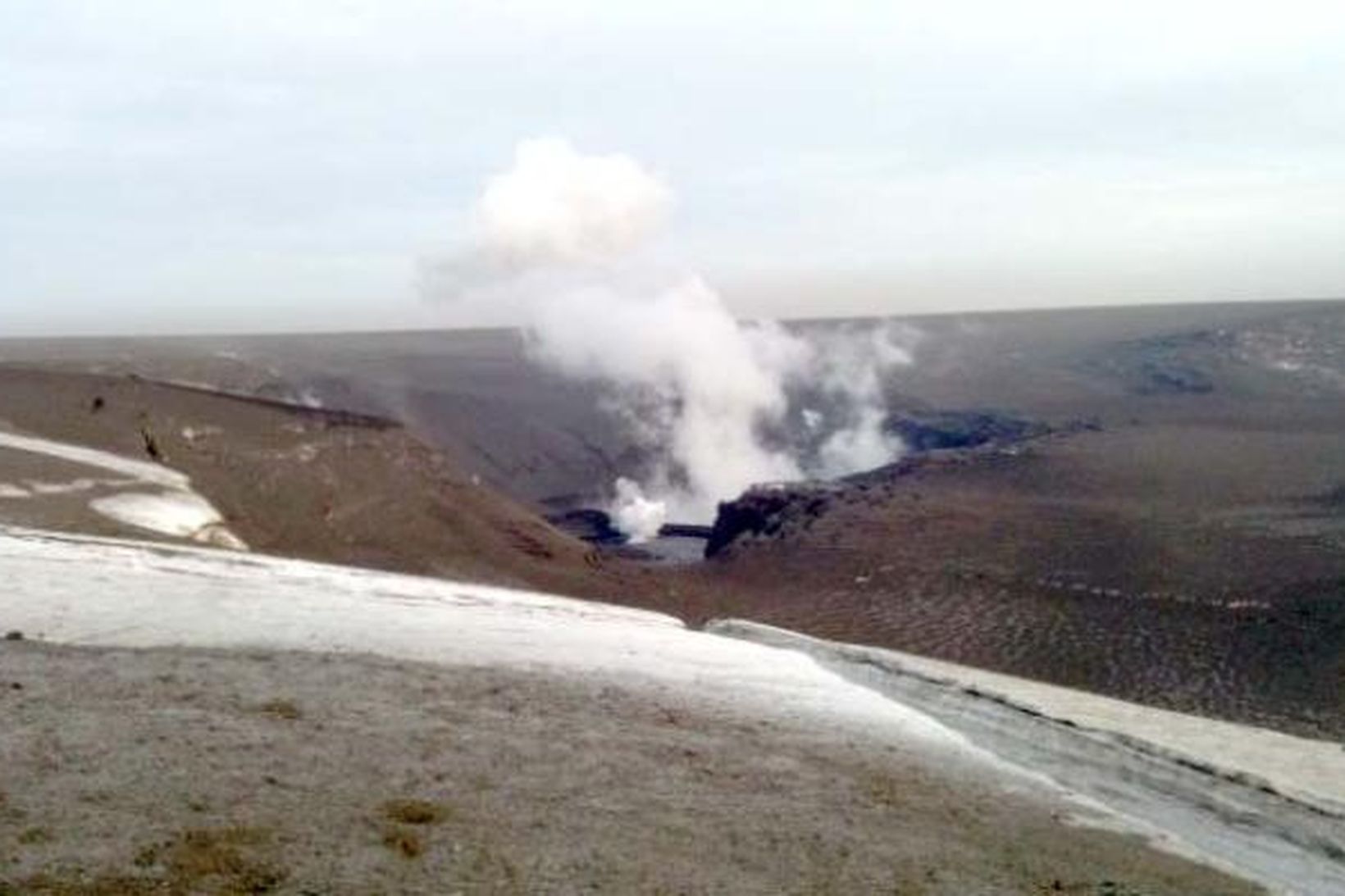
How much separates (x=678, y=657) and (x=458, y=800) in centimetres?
878

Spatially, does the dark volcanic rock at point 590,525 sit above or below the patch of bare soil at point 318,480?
below

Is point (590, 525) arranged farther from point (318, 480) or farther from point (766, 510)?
point (318, 480)

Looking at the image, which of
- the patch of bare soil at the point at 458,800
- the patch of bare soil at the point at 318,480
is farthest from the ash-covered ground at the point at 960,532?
the patch of bare soil at the point at 458,800

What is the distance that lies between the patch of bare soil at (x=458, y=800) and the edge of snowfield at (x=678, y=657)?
4.24ft

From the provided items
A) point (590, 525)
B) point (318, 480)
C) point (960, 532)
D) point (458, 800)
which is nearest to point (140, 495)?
point (318, 480)

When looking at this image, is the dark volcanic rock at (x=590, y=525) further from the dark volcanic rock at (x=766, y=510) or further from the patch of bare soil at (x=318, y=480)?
the patch of bare soil at (x=318, y=480)

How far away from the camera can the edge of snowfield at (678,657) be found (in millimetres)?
13406

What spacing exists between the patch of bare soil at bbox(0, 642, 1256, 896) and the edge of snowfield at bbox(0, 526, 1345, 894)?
1292 mm

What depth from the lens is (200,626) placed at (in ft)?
55.2

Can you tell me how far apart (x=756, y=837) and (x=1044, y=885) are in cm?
201

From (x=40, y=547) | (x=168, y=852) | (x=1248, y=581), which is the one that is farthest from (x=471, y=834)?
(x=1248, y=581)

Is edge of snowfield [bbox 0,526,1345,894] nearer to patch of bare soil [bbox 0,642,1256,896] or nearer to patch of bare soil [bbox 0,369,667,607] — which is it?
patch of bare soil [bbox 0,642,1256,896]

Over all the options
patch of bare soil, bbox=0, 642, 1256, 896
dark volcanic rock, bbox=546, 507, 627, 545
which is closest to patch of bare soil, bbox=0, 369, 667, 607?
patch of bare soil, bbox=0, 642, 1256, 896

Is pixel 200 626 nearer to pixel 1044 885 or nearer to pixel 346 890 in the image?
pixel 346 890
